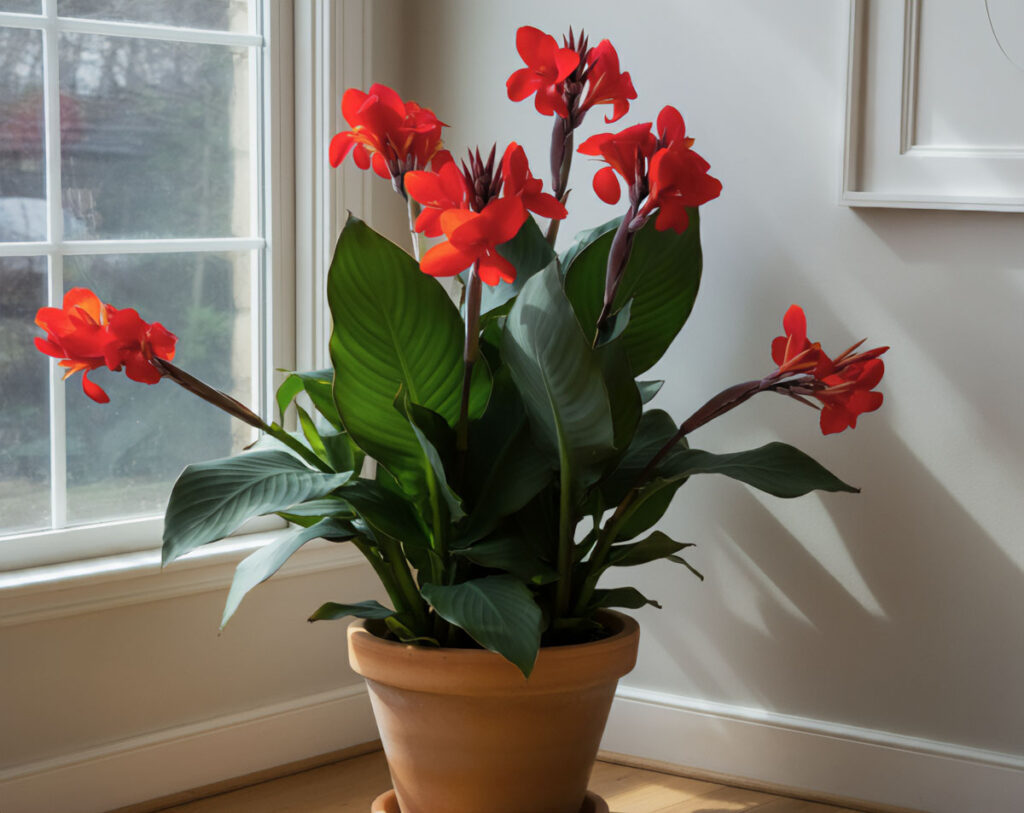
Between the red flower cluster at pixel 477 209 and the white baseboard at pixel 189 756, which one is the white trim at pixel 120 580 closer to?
the white baseboard at pixel 189 756

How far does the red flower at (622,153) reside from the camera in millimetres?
1350

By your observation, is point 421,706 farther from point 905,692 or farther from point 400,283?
point 905,692

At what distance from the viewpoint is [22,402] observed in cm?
181

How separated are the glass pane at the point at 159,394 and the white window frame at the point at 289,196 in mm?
31

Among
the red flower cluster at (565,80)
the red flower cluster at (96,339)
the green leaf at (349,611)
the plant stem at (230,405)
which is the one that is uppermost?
the red flower cluster at (565,80)

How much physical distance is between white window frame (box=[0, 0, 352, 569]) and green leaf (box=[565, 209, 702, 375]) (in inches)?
24.0

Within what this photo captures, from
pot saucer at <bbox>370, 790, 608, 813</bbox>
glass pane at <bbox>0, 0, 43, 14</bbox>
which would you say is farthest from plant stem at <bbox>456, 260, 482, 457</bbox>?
glass pane at <bbox>0, 0, 43, 14</bbox>

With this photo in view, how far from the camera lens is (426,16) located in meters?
2.15

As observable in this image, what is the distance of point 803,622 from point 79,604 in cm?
115

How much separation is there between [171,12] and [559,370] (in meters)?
1.05

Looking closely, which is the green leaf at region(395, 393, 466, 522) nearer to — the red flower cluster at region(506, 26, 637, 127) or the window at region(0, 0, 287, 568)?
the red flower cluster at region(506, 26, 637, 127)

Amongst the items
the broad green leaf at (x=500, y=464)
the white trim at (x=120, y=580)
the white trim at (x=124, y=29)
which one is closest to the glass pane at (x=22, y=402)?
the white trim at (x=120, y=580)

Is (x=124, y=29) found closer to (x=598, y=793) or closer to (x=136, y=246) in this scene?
(x=136, y=246)

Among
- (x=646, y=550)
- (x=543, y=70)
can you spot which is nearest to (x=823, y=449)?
(x=646, y=550)
